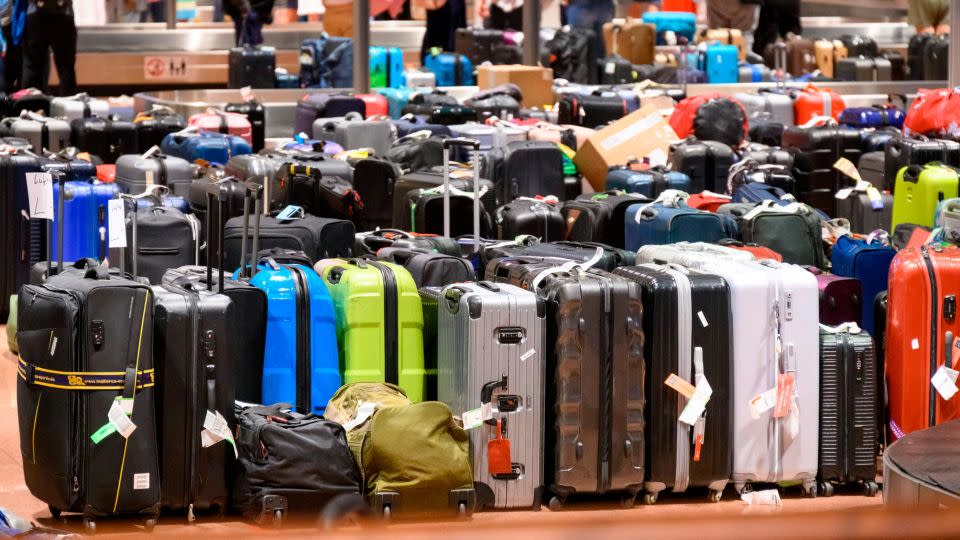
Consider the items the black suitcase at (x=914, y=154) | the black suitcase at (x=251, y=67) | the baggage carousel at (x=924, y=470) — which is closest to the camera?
the baggage carousel at (x=924, y=470)

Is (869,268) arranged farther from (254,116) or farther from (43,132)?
(254,116)

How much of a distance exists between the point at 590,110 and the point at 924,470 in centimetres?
961

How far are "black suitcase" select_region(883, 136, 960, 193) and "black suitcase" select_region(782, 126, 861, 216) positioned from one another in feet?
1.40

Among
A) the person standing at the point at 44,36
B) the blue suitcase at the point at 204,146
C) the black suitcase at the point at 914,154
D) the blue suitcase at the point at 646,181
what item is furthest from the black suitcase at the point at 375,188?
the person standing at the point at 44,36

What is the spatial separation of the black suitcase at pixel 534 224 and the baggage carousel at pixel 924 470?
13.1 ft

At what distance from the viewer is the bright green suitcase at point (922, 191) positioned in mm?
8062

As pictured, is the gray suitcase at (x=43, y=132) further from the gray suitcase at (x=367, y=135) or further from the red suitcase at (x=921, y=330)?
the red suitcase at (x=921, y=330)

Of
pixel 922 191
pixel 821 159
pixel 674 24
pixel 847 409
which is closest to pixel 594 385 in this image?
pixel 847 409

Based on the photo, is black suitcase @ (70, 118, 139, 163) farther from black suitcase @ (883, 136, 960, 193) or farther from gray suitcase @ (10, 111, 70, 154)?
black suitcase @ (883, 136, 960, 193)

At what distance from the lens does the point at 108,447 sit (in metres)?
4.87

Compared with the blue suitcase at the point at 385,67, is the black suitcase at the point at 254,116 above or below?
below

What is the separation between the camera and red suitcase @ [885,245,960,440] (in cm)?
555

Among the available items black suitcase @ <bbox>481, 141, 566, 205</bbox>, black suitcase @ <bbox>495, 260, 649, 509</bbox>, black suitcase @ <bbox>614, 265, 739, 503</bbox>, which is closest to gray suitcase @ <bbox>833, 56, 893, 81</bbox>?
black suitcase @ <bbox>481, 141, 566, 205</bbox>

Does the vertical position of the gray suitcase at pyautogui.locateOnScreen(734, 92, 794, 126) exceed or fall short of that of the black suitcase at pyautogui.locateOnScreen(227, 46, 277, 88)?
it falls short
